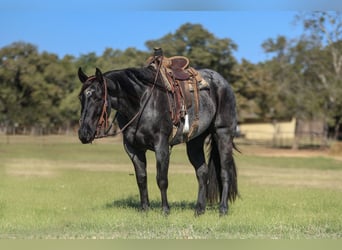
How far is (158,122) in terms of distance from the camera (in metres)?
6.49

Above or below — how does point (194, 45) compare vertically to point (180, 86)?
above

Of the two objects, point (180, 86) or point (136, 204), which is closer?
point (180, 86)

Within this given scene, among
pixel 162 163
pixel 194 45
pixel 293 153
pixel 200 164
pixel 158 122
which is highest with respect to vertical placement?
pixel 194 45

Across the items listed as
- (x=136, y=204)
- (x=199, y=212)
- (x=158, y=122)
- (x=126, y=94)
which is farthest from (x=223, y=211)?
(x=126, y=94)

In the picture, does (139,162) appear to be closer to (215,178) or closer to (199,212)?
(199,212)

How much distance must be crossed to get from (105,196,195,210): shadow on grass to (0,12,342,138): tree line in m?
21.5

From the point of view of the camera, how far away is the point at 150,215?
6.56 meters

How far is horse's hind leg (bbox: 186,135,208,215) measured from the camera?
7348mm

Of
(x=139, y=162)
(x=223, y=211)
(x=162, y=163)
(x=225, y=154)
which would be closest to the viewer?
(x=162, y=163)

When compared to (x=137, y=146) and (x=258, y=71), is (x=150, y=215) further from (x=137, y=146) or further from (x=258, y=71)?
(x=258, y=71)

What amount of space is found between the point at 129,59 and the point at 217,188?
77.7 ft

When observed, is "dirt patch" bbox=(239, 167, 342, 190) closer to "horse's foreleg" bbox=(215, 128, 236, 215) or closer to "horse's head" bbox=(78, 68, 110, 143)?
"horse's foreleg" bbox=(215, 128, 236, 215)

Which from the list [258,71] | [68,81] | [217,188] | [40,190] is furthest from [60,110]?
[217,188]

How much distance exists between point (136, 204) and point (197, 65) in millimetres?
23737
